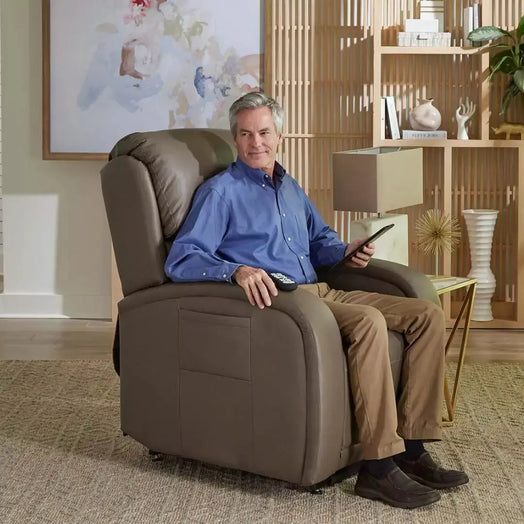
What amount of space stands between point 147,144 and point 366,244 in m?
0.79

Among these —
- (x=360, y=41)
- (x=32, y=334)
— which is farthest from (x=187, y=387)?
(x=360, y=41)

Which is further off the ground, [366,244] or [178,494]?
[366,244]

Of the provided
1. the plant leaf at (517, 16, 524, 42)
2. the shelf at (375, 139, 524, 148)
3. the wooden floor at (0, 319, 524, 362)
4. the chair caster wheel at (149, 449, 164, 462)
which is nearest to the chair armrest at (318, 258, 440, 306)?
the chair caster wheel at (149, 449, 164, 462)

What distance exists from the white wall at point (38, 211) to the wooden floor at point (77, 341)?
0.16 meters

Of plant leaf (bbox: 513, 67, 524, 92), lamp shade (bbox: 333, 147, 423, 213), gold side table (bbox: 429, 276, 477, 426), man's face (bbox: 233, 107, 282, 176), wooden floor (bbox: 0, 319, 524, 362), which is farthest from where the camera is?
plant leaf (bbox: 513, 67, 524, 92)

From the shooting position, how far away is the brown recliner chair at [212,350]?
2932 mm

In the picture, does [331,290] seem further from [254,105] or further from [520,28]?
[520,28]

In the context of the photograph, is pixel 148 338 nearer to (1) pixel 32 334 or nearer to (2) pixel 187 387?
(2) pixel 187 387

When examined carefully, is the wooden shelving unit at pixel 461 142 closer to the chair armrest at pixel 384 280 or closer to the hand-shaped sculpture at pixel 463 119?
the hand-shaped sculpture at pixel 463 119

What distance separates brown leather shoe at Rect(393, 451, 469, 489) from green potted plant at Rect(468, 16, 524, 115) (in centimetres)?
264

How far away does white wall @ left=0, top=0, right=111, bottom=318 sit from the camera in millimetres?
5777

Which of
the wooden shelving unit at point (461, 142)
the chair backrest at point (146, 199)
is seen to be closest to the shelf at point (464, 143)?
the wooden shelving unit at point (461, 142)

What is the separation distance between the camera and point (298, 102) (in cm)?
562

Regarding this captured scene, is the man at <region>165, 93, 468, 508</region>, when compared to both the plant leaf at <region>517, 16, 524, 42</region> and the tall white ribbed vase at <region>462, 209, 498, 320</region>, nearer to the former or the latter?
the tall white ribbed vase at <region>462, 209, 498, 320</region>
